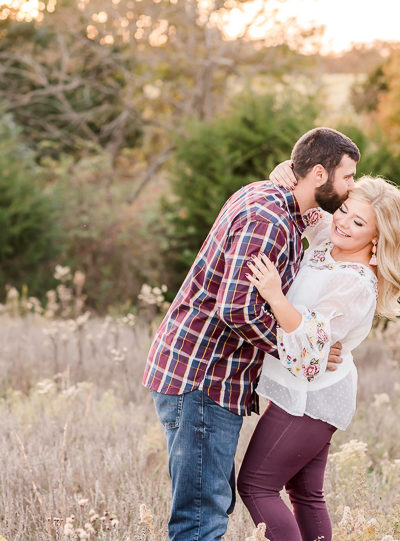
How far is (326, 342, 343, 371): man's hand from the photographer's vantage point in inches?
96.1

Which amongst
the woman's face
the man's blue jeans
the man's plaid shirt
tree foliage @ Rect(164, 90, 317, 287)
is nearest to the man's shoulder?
the man's plaid shirt

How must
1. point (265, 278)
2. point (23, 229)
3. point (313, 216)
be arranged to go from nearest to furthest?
point (265, 278)
point (313, 216)
point (23, 229)

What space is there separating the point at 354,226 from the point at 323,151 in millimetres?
314

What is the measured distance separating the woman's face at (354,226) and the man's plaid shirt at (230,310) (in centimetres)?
16

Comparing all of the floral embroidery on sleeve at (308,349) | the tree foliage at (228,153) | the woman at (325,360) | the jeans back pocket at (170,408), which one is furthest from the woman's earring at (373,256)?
the tree foliage at (228,153)

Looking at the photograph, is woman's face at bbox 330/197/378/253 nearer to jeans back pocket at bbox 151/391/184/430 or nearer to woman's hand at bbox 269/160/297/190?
woman's hand at bbox 269/160/297/190

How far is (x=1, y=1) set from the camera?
1273 cm

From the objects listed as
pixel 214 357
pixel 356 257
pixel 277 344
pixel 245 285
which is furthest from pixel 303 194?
pixel 214 357

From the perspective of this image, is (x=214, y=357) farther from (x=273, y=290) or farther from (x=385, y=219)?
(x=385, y=219)

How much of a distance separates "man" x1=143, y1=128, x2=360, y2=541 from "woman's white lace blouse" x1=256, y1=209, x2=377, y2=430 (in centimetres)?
8

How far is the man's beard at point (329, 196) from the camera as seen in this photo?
2.44 metres

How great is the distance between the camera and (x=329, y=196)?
2471 mm

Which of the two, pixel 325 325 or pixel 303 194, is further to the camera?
pixel 303 194

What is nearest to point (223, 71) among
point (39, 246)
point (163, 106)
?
point (163, 106)
